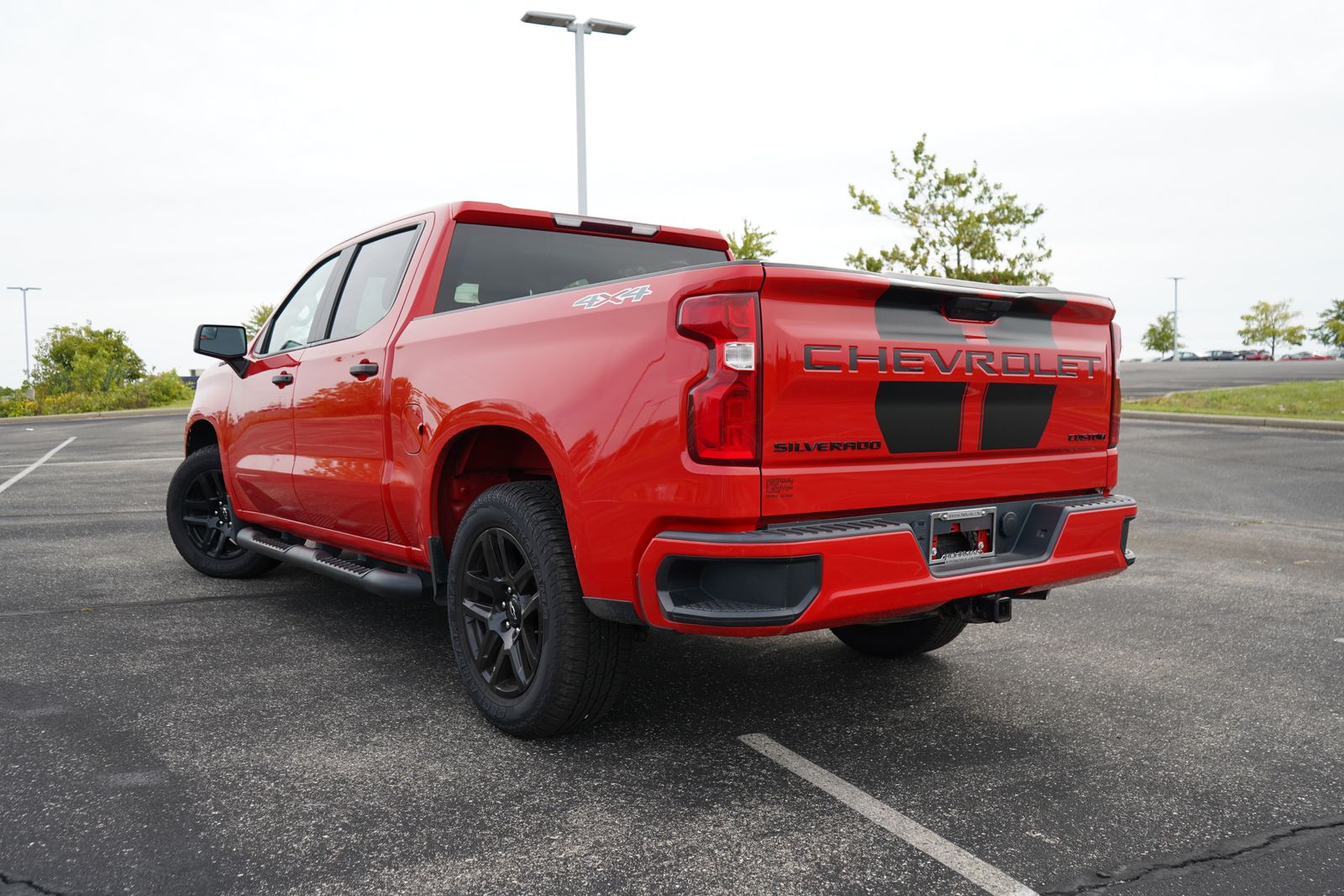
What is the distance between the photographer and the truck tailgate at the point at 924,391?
9.74 ft

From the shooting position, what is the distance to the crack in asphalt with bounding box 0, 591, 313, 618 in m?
5.49

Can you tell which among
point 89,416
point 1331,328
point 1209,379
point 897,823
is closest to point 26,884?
point 897,823

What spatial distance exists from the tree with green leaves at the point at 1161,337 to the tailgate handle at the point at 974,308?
10706 cm

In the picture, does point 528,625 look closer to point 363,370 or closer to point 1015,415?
point 363,370

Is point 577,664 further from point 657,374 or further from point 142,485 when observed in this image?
point 142,485

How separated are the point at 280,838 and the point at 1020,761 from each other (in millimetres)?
2277

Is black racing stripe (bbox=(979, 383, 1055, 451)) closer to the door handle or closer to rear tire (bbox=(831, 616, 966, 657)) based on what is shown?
rear tire (bbox=(831, 616, 966, 657))

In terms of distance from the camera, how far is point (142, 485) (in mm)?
11883

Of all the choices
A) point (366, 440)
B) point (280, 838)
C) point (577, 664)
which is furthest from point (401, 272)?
point (280, 838)

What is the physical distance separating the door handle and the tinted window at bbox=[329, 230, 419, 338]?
23cm

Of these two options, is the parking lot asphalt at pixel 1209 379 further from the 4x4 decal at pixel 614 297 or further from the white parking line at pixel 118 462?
the 4x4 decal at pixel 614 297

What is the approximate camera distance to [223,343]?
563 centimetres

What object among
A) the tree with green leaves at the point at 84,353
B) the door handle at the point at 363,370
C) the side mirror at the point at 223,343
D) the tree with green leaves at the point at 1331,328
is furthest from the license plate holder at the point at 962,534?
the tree with green leaves at the point at 1331,328

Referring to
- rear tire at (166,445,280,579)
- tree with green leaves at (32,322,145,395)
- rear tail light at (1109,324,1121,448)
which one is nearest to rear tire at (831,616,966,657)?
rear tail light at (1109,324,1121,448)
